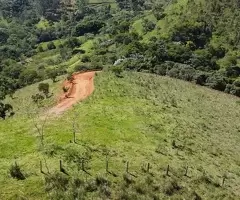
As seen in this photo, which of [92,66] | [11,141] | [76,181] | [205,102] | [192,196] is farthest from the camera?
[92,66]

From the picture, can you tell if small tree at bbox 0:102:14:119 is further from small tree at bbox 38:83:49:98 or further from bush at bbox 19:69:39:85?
bush at bbox 19:69:39:85

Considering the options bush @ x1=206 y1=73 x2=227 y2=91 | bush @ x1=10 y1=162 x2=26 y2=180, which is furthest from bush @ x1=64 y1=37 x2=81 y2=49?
bush @ x1=10 y1=162 x2=26 y2=180

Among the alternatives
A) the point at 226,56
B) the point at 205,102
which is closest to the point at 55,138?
the point at 205,102

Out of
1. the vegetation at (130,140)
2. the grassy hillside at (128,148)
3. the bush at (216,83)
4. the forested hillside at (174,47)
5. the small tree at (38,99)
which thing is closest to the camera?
the grassy hillside at (128,148)

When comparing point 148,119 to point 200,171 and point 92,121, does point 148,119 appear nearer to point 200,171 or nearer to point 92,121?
point 92,121

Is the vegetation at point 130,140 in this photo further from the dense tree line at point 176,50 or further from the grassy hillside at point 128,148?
the dense tree line at point 176,50

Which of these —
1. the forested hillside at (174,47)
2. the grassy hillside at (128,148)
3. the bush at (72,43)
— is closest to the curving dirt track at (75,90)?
the grassy hillside at (128,148)

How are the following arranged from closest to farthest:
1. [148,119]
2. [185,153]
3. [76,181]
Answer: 1. [76,181]
2. [185,153]
3. [148,119]
